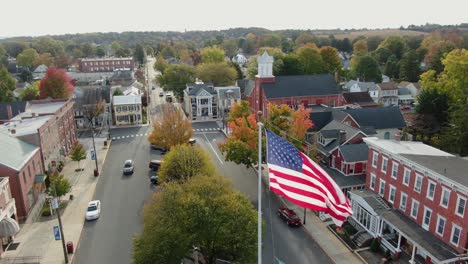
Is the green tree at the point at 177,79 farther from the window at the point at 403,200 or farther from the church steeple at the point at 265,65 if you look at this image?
the window at the point at 403,200

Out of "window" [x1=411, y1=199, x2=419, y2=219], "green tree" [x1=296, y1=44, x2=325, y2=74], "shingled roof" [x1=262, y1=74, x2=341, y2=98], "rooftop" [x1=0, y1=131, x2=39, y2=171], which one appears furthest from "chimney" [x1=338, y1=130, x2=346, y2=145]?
"green tree" [x1=296, y1=44, x2=325, y2=74]

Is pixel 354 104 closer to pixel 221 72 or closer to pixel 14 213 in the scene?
pixel 221 72

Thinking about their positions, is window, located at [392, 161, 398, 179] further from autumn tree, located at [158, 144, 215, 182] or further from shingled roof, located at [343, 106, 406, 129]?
shingled roof, located at [343, 106, 406, 129]

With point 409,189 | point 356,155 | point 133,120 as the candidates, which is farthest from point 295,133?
point 133,120

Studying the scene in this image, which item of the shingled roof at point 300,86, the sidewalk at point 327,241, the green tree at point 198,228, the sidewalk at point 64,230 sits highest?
the shingled roof at point 300,86

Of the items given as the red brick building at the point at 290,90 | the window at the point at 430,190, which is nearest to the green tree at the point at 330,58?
the red brick building at the point at 290,90

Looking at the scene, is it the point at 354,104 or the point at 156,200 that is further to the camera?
the point at 354,104
